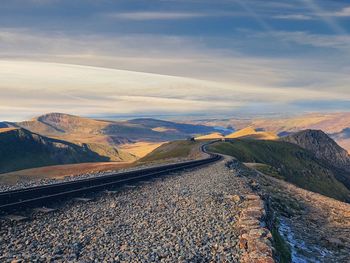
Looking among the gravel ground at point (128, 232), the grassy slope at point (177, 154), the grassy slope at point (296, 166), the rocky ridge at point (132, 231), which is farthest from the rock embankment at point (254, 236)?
the grassy slope at point (296, 166)

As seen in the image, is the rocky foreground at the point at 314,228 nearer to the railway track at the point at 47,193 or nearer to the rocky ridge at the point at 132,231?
the rocky ridge at the point at 132,231

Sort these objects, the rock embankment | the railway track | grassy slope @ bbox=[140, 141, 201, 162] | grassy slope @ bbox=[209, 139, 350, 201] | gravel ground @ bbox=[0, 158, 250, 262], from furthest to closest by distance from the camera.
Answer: grassy slope @ bbox=[209, 139, 350, 201] < grassy slope @ bbox=[140, 141, 201, 162] < the railway track < the rock embankment < gravel ground @ bbox=[0, 158, 250, 262]

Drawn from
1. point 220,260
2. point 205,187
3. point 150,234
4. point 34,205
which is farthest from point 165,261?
point 205,187

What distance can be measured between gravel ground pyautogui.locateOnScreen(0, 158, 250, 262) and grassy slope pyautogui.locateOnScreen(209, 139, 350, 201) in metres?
101

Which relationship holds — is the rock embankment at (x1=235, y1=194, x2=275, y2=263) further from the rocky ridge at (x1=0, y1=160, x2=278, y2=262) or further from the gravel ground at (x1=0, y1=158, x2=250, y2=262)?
the gravel ground at (x1=0, y1=158, x2=250, y2=262)

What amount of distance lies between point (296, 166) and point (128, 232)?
160 m

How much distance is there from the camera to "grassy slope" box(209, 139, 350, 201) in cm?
14175

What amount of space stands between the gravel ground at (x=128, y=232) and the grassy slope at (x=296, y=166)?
101453 mm

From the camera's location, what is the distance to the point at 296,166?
168875 millimetres

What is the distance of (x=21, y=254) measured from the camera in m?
14.4

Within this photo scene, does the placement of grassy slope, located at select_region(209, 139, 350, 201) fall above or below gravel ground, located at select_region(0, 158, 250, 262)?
below

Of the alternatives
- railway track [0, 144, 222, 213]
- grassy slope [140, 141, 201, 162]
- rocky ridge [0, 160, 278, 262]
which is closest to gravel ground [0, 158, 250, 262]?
rocky ridge [0, 160, 278, 262]

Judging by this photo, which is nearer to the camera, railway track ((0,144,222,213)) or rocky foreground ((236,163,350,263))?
railway track ((0,144,222,213))

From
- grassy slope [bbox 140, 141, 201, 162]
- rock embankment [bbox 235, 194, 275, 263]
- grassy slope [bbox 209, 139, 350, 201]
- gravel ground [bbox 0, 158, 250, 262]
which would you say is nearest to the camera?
gravel ground [bbox 0, 158, 250, 262]
